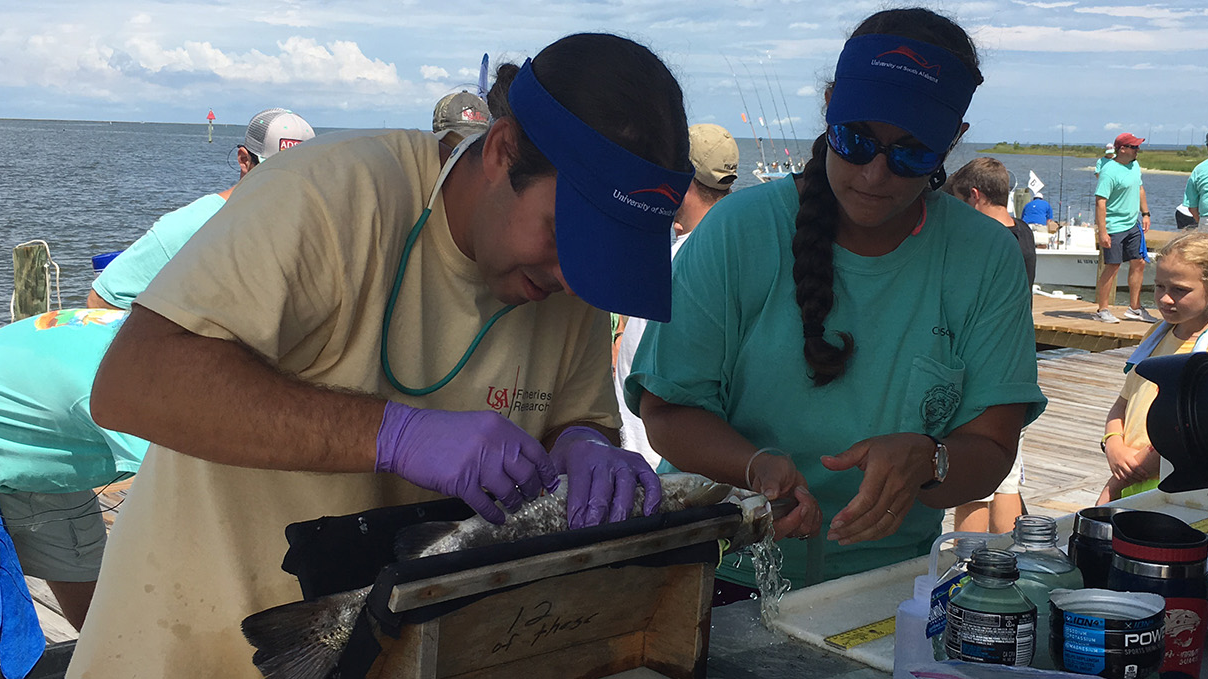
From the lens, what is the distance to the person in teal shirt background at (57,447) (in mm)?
3393

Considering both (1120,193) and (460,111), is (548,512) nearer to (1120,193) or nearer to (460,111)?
(460,111)


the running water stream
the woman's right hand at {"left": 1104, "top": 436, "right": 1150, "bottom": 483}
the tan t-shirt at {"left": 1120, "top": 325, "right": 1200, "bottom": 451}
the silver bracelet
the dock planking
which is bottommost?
the dock planking

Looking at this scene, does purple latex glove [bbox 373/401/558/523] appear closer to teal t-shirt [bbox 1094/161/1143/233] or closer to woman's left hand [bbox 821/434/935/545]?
woman's left hand [bbox 821/434/935/545]

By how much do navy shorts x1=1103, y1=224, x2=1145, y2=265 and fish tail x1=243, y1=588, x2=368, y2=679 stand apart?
12.1m

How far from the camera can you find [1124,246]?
38.2 feet

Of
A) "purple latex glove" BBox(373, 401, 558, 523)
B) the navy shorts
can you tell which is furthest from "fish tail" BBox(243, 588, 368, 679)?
the navy shorts

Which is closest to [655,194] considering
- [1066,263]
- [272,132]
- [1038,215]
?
[272,132]

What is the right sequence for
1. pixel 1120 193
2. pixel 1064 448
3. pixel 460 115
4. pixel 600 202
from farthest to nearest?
pixel 1120 193, pixel 1064 448, pixel 460 115, pixel 600 202

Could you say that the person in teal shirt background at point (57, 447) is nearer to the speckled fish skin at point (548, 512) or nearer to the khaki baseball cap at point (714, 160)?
the speckled fish skin at point (548, 512)

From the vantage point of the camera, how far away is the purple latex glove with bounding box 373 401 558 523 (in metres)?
1.43

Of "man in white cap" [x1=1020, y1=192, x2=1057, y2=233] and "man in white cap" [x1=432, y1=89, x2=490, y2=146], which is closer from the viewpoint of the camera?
"man in white cap" [x1=432, y1=89, x2=490, y2=146]

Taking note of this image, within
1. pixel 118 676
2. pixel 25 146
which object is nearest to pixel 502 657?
pixel 118 676

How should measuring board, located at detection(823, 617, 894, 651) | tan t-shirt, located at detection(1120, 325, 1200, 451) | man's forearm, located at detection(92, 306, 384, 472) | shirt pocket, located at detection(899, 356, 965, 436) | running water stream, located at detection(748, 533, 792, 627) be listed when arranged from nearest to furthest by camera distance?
man's forearm, located at detection(92, 306, 384, 472) < measuring board, located at detection(823, 617, 894, 651) < running water stream, located at detection(748, 533, 792, 627) < shirt pocket, located at detection(899, 356, 965, 436) < tan t-shirt, located at detection(1120, 325, 1200, 451)

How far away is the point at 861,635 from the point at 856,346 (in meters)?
0.63
